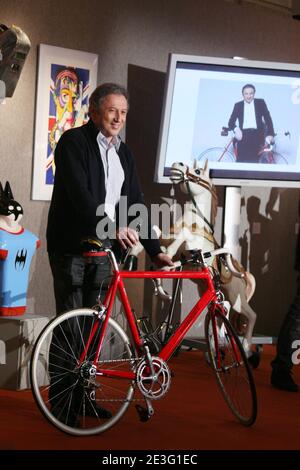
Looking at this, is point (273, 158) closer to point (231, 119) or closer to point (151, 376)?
point (231, 119)

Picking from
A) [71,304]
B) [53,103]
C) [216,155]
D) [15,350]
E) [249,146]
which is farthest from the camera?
[249,146]

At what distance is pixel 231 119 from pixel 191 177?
0.55 m

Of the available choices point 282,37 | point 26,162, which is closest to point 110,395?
point 26,162

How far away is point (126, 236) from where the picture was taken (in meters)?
3.42

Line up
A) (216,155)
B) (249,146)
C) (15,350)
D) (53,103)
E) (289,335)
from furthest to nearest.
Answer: (249,146), (216,155), (53,103), (289,335), (15,350)

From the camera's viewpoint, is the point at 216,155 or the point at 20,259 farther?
the point at 216,155

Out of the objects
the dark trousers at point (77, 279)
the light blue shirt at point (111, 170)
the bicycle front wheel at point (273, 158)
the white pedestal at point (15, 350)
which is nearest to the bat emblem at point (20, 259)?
the white pedestal at point (15, 350)

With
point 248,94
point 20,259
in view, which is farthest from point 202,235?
point 20,259

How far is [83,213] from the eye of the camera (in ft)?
11.4

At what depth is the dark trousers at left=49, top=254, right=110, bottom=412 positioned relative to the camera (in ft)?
11.5

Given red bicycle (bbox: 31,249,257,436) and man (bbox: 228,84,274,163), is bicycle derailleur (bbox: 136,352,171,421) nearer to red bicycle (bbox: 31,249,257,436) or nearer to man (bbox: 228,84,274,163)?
red bicycle (bbox: 31,249,257,436)

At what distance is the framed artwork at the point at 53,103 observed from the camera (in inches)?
204

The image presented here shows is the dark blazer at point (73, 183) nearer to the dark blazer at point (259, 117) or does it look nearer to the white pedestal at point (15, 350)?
the white pedestal at point (15, 350)

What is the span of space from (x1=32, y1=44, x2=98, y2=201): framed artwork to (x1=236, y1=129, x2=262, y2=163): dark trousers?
3.48 feet
